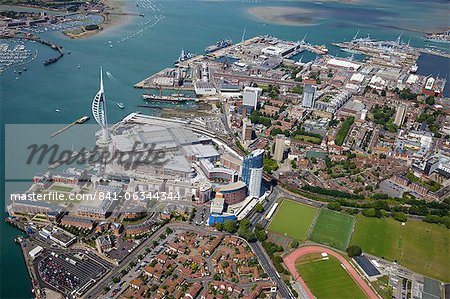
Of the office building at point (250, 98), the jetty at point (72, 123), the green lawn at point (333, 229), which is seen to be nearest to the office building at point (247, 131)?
the office building at point (250, 98)

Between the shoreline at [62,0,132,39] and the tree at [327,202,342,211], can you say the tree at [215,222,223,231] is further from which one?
the shoreline at [62,0,132,39]

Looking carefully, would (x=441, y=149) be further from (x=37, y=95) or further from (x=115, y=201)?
(x=37, y=95)

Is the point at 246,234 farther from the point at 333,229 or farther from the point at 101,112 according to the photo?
the point at 101,112

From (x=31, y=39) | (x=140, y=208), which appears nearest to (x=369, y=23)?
(x=31, y=39)

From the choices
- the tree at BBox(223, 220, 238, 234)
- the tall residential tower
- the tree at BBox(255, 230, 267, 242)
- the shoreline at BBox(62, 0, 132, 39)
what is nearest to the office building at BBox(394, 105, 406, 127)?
the tree at BBox(255, 230, 267, 242)

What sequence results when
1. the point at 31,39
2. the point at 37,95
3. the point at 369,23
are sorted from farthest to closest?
1. the point at 369,23
2. the point at 31,39
3. the point at 37,95

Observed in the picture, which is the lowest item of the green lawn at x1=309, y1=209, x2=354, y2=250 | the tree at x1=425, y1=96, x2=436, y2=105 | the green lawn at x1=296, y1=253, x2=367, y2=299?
the green lawn at x1=296, y1=253, x2=367, y2=299
